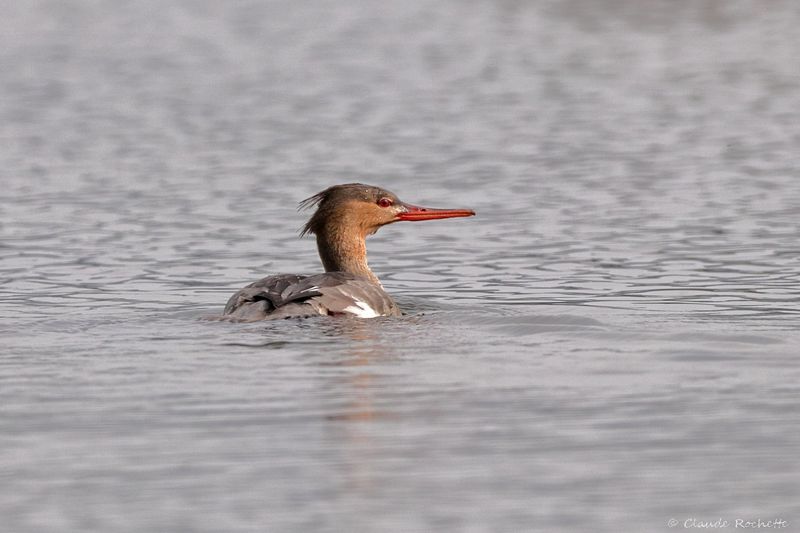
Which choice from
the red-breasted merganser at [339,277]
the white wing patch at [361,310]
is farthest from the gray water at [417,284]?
the red-breasted merganser at [339,277]

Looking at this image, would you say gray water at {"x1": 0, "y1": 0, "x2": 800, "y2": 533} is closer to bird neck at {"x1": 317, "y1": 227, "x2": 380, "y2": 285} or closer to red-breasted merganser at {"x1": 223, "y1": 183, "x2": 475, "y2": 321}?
red-breasted merganser at {"x1": 223, "y1": 183, "x2": 475, "y2": 321}

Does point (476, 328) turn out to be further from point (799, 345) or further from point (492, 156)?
point (492, 156)

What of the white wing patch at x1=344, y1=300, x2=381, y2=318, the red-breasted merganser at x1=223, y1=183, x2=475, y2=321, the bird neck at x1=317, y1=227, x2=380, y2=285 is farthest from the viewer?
the bird neck at x1=317, y1=227, x2=380, y2=285

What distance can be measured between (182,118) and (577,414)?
14.1 m

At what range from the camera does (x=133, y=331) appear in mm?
9797

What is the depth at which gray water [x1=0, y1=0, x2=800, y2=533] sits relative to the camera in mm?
6297

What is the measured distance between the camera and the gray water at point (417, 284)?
248 inches

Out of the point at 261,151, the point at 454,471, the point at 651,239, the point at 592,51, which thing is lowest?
the point at 454,471

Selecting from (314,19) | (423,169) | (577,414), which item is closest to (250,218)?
(423,169)

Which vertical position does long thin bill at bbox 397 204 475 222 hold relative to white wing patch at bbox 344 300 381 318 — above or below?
above

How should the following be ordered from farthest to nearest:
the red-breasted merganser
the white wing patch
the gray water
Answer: the white wing patch < the red-breasted merganser < the gray water

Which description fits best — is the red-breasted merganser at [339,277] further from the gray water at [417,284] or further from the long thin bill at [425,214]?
the gray water at [417,284]

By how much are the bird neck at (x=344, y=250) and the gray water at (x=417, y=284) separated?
54 centimetres

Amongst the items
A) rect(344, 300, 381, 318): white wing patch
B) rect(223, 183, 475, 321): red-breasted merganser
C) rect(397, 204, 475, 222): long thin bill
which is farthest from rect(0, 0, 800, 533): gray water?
rect(397, 204, 475, 222): long thin bill
